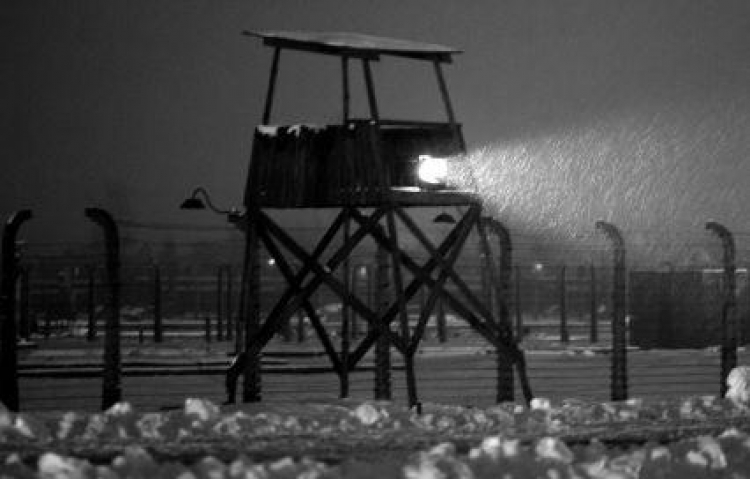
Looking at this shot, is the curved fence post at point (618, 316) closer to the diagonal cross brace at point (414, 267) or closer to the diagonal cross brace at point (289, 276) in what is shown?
the diagonal cross brace at point (414, 267)

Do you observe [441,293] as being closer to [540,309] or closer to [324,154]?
[324,154]

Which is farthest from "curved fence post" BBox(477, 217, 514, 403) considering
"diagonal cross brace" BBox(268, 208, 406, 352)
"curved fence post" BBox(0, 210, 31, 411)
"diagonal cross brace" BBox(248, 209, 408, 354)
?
"curved fence post" BBox(0, 210, 31, 411)

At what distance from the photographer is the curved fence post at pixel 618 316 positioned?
14.8 m

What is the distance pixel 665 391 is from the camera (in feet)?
60.1

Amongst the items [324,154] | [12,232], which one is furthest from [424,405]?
[12,232]

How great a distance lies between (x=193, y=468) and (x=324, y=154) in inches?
313

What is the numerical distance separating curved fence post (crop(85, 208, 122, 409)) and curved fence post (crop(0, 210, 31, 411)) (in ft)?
3.00

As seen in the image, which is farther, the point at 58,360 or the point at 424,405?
the point at 58,360

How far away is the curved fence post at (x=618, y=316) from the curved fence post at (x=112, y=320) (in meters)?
6.19

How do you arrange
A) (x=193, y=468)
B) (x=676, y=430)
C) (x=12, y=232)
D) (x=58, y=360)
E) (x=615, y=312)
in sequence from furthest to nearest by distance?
(x=58, y=360)
(x=615, y=312)
(x=12, y=232)
(x=676, y=430)
(x=193, y=468)

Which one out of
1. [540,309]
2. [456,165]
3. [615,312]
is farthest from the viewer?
[540,309]

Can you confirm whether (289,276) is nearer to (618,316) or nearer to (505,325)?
(505,325)

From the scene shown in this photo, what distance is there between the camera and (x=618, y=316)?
14789 mm

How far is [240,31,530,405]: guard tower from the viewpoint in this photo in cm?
1498
